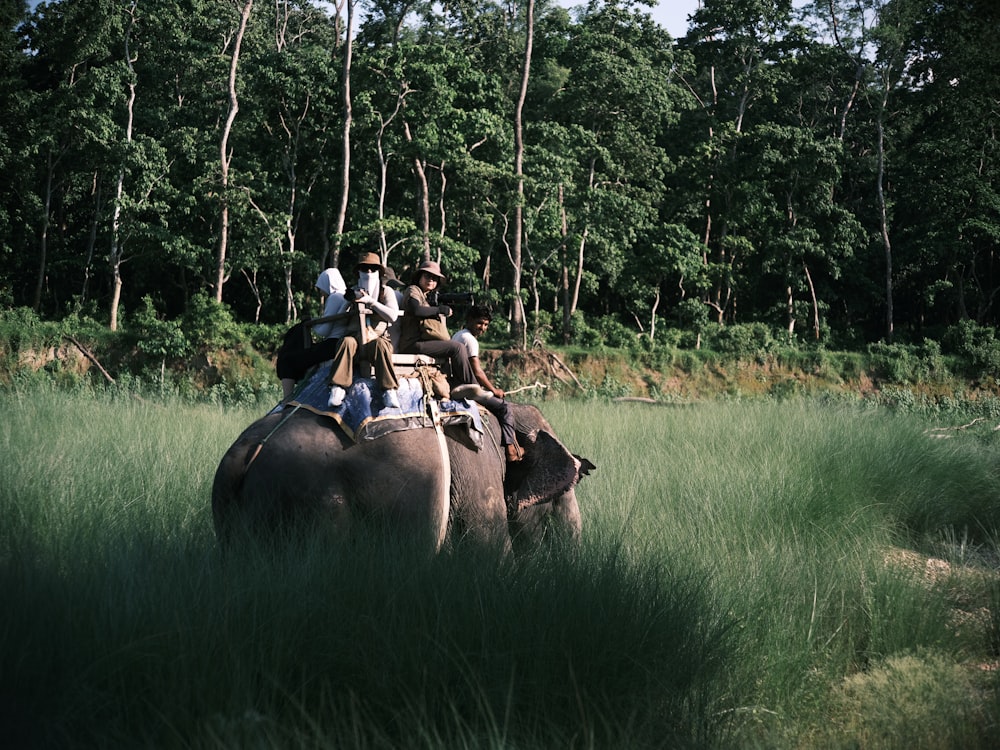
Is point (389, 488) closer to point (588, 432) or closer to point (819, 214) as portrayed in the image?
point (588, 432)

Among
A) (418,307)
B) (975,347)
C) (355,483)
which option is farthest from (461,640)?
(975,347)

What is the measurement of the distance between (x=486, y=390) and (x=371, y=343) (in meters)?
0.75

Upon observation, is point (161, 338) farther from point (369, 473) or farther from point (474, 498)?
point (369, 473)

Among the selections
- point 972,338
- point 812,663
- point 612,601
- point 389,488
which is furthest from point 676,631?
point 972,338

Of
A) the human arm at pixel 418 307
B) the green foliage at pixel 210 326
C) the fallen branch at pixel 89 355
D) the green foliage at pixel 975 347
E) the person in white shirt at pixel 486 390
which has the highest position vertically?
the green foliage at pixel 975 347

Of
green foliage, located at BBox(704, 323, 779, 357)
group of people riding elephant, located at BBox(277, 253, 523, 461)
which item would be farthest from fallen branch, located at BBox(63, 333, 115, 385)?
green foliage, located at BBox(704, 323, 779, 357)

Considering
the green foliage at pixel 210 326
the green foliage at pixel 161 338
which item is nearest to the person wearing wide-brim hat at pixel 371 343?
the green foliage at pixel 161 338

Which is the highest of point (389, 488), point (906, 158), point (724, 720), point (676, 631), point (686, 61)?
point (686, 61)

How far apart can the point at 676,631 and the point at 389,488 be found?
1.32 meters

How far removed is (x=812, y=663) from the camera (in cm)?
477

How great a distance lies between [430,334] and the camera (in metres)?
5.19

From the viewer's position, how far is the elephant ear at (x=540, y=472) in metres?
5.41

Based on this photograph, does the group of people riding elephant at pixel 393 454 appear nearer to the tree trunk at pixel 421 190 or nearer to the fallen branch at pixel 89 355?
the fallen branch at pixel 89 355

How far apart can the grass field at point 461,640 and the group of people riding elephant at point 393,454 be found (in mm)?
229
